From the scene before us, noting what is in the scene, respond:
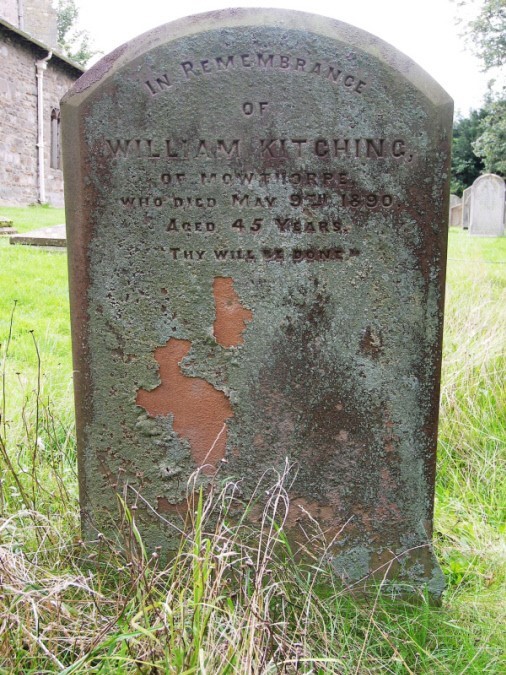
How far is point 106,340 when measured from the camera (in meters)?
2.38

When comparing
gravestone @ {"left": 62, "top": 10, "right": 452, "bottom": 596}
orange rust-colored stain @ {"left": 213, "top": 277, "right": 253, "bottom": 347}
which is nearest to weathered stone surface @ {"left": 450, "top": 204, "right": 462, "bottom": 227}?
gravestone @ {"left": 62, "top": 10, "right": 452, "bottom": 596}

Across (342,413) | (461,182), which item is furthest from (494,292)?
(461,182)

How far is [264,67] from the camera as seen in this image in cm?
222

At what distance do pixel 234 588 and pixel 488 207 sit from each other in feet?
58.8

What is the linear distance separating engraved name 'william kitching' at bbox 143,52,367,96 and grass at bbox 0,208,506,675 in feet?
3.75

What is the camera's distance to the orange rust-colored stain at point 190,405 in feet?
7.83

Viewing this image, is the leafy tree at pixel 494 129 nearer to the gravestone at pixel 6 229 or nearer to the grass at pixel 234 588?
the gravestone at pixel 6 229

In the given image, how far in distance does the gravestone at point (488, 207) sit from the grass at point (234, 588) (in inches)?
605

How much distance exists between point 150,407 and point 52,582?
0.66 m

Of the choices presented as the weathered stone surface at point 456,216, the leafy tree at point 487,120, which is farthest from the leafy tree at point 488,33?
Result: the weathered stone surface at point 456,216

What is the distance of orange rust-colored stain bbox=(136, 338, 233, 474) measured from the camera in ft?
7.83

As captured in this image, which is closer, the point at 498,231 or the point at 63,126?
the point at 63,126

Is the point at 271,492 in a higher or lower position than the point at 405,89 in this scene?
lower

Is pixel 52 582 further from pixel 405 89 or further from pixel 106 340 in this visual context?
pixel 405 89
